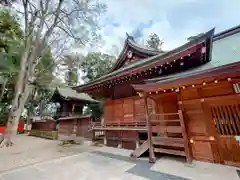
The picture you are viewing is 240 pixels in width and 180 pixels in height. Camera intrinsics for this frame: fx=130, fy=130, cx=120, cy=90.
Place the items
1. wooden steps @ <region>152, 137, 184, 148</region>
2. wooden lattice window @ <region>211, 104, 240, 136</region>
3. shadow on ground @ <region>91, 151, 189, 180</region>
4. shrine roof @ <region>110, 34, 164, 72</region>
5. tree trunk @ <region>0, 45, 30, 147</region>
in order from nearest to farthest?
1. shadow on ground @ <region>91, 151, 189, 180</region>
2. wooden lattice window @ <region>211, 104, 240, 136</region>
3. wooden steps @ <region>152, 137, 184, 148</region>
4. shrine roof @ <region>110, 34, 164, 72</region>
5. tree trunk @ <region>0, 45, 30, 147</region>

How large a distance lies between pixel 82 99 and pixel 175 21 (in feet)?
43.4

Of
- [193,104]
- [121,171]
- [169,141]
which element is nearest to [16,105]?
[121,171]

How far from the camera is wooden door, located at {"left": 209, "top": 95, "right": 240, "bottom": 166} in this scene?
3.44 m

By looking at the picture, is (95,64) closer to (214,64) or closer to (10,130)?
(10,130)

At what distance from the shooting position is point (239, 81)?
3363 millimetres

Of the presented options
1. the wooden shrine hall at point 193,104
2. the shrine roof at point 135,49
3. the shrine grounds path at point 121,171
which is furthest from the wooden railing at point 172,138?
the shrine roof at point 135,49

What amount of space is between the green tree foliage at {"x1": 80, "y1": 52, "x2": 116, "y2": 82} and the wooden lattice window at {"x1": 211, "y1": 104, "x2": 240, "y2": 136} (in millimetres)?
17848

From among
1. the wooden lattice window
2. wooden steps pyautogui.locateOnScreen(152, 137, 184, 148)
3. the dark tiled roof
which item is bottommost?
wooden steps pyautogui.locateOnScreen(152, 137, 184, 148)

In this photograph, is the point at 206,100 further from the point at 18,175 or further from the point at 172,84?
the point at 18,175

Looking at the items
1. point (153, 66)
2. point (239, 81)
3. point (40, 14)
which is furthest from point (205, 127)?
point (40, 14)

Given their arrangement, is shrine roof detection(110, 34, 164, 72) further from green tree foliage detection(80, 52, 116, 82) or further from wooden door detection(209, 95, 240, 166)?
green tree foliage detection(80, 52, 116, 82)

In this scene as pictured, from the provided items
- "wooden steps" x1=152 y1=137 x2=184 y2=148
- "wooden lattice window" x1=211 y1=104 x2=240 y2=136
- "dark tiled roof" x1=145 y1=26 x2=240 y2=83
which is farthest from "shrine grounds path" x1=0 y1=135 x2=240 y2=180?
"dark tiled roof" x1=145 y1=26 x2=240 y2=83

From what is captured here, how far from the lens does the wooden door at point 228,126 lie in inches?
135

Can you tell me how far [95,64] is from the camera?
69.4 ft
